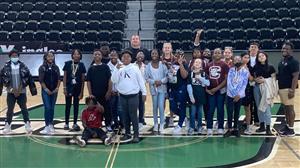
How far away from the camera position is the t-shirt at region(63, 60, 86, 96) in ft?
30.1

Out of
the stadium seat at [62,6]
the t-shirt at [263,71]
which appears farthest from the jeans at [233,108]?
the stadium seat at [62,6]

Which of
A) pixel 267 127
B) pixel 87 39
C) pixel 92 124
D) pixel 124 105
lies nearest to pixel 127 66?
pixel 124 105

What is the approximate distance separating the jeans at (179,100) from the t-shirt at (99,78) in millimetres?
1282

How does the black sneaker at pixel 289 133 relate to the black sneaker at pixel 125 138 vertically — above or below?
above

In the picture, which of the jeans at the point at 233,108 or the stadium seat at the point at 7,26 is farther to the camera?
the stadium seat at the point at 7,26

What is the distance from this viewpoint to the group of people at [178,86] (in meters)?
8.59

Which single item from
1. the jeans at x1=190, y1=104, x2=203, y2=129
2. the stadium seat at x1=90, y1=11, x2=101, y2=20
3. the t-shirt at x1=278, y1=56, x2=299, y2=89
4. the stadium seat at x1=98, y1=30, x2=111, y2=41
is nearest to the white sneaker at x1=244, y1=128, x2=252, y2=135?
the jeans at x1=190, y1=104, x2=203, y2=129

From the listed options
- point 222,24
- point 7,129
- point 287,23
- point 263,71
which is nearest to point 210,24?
point 222,24

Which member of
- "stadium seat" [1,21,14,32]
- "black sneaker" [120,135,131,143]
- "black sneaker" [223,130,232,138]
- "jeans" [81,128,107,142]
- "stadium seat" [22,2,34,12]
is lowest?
"black sneaker" [120,135,131,143]

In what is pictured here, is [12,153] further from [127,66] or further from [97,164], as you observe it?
[127,66]

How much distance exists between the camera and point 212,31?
61.9ft

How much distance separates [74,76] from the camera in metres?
9.17

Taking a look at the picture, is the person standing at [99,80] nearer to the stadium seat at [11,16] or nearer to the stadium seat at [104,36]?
the stadium seat at [104,36]

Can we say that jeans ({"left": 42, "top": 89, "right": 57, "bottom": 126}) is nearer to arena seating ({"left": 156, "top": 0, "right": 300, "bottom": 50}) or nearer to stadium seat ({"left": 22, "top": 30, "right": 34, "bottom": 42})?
arena seating ({"left": 156, "top": 0, "right": 300, "bottom": 50})
